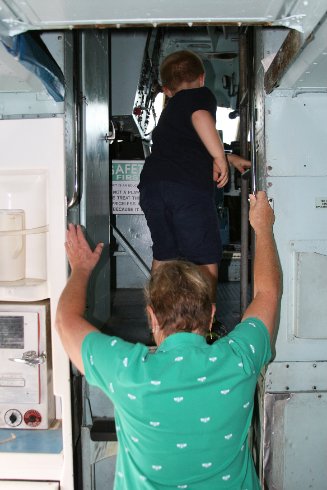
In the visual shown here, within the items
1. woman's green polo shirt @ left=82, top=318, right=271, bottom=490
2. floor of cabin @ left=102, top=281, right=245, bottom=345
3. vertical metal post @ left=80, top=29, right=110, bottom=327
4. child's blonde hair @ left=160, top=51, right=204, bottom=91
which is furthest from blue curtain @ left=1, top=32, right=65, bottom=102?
floor of cabin @ left=102, top=281, right=245, bottom=345

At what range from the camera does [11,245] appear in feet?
7.68

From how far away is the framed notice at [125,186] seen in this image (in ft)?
15.4

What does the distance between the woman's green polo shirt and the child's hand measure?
1398mm

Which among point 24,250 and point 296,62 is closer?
point 296,62

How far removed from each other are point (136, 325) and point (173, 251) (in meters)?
0.92

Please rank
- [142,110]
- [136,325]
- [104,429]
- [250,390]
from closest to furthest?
[250,390]
[104,429]
[136,325]
[142,110]

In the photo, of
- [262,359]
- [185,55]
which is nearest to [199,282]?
[262,359]

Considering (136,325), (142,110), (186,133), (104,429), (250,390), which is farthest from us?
(142,110)

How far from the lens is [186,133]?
2854 millimetres

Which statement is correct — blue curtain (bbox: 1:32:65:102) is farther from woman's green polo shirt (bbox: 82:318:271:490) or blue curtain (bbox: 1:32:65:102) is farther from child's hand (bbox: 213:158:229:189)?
woman's green polo shirt (bbox: 82:318:271:490)

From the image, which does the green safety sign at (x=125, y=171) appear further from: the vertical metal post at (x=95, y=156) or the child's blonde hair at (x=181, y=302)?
the child's blonde hair at (x=181, y=302)

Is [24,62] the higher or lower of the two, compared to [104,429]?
higher

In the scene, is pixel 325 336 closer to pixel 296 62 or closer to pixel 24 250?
pixel 296 62

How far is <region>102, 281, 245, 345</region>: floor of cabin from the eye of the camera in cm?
336
